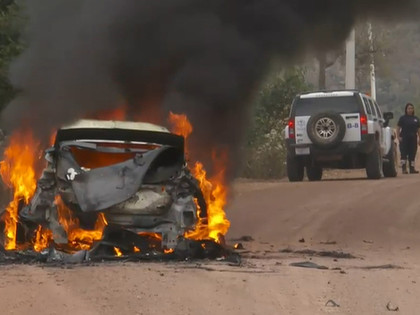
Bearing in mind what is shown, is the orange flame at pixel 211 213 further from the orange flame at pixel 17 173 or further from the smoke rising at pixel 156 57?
the orange flame at pixel 17 173

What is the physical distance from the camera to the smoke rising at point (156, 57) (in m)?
12.2

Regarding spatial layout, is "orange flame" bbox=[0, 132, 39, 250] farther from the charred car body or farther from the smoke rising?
the charred car body

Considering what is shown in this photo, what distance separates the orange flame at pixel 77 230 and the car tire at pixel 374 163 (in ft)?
44.0

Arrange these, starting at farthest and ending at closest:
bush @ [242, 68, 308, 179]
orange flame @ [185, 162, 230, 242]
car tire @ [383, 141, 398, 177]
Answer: bush @ [242, 68, 308, 179] < car tire @ [383, 141, 398, 177] < orange flame @ [185, 162, 230, 242]

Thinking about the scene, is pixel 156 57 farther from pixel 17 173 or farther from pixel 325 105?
pixel 325 105

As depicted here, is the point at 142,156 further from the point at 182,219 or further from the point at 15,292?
the point at 15,292

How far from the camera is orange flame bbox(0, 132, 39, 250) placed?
11.0 m

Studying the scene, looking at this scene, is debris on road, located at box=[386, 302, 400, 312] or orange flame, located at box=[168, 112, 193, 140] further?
orange flame, located at box=[168, 112, 193, 140]

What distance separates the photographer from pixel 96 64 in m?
12.3

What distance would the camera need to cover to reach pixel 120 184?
416 inches

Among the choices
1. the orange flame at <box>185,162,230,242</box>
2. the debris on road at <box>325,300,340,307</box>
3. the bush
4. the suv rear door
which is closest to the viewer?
the debris on road at <box>325,300,340,307</box>

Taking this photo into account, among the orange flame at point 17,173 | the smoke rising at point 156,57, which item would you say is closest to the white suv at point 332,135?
the smoke rising at point 156,57

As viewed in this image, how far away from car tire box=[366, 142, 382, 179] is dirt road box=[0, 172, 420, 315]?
8.40 m

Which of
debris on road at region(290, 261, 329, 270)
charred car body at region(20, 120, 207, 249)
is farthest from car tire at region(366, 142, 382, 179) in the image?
charred car body at region(20, 120, 207, 249)
